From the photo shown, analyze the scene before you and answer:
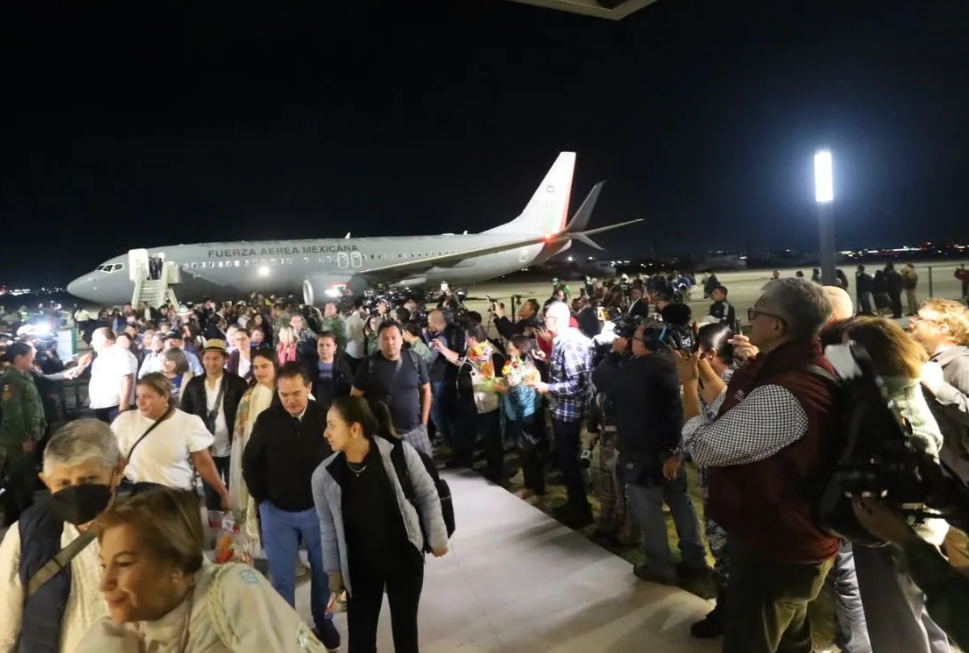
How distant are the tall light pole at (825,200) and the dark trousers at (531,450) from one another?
2.86 m

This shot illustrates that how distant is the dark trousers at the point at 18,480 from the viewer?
15.6 ft

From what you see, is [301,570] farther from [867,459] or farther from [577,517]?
[867,459]


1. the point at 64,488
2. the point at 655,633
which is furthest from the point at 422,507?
the point at 655,633

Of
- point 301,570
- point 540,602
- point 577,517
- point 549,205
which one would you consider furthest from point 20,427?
point 549,205

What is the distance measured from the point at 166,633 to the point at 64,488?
1.08m

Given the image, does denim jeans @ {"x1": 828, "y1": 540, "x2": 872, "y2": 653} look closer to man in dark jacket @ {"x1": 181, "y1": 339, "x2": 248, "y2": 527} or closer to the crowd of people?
the crowd of people

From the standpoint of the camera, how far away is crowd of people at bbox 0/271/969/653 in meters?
1.41

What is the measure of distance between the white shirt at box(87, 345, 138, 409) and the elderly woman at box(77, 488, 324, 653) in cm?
575

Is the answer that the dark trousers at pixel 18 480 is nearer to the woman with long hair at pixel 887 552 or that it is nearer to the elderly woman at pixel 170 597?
the elderly woman at pixel 170 597

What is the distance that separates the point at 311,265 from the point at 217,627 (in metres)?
23.3

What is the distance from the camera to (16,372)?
217 inches

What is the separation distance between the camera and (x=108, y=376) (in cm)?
647

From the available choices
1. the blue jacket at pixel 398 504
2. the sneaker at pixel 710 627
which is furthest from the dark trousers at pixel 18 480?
the sneaker at pixel 710 627

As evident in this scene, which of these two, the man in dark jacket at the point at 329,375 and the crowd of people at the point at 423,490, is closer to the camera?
the crowd of people at the point at 423,490
